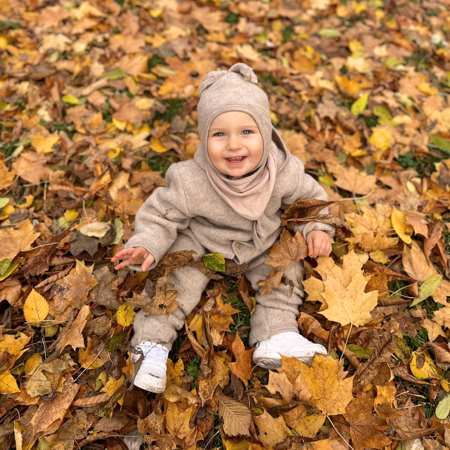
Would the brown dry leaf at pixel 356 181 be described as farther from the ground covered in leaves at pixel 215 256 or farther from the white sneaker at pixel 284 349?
the white sneaker at pixel 284 349

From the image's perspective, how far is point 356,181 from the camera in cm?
255

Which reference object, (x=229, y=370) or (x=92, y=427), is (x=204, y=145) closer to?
(x=229, y=370)

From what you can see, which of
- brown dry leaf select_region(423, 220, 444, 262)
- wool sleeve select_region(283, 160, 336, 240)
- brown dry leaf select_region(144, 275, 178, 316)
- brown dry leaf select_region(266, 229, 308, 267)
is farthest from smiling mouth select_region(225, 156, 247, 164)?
brown dry leaf select_region(423, 220, 444, 262)

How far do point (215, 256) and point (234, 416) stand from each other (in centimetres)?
81

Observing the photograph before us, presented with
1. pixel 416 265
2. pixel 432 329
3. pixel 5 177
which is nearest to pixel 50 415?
pixel 5 177

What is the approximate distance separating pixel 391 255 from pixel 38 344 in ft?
6.86

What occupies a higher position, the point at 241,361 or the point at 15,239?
the point at 15,239

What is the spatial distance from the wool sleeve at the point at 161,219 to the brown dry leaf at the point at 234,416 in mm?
772

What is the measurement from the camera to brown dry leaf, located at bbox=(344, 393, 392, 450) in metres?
1.58

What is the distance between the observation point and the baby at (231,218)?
5.60 feet

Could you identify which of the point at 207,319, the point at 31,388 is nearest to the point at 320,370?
the point at 207,319

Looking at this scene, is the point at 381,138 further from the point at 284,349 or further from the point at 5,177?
the point at 5,177

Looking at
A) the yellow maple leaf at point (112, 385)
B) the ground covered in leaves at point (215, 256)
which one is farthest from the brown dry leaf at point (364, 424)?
the yellow maple leaf at point (112, 385)

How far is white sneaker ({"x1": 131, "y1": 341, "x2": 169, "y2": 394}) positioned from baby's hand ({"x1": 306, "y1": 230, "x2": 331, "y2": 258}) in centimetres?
95
